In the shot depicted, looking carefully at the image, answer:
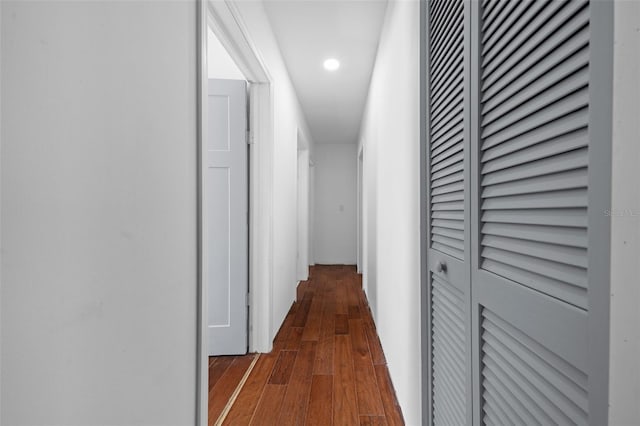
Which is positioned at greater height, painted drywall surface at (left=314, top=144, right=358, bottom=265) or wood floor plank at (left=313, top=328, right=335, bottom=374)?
painted drywall surface at (left=314, top=144, right=358, bottom=265)

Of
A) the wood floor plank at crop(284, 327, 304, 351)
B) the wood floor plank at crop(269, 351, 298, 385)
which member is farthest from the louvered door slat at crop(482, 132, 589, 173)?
the wood floor plank at crop(284, 327, 304, 351)

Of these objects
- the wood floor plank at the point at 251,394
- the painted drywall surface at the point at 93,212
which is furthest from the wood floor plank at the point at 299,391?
the painted drywall surface at the point at 93,212

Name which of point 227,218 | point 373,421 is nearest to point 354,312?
point 227,218

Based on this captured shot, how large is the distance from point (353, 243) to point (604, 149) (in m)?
6.83

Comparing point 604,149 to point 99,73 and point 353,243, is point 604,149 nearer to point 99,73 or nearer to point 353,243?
point 99,73

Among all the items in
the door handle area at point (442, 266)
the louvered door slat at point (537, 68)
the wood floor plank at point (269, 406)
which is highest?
the louvered door slat at point (537, 68)

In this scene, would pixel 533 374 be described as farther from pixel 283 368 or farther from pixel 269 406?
pixel 283 368

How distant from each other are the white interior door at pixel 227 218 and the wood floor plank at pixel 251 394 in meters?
0.24

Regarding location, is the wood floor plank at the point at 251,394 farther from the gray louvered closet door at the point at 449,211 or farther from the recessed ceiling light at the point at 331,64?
the recessed ceiling light at the point at 331,64

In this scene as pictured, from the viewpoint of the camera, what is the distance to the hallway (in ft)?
5.92

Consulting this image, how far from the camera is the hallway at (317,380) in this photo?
1804 millimetres

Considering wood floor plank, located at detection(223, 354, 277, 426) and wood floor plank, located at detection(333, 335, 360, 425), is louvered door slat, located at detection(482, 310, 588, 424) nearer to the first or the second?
wood floor plank, located at detection(333, 335, 360, 425)

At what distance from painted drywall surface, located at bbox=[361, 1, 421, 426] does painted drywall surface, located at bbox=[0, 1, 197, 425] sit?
3.05 ft

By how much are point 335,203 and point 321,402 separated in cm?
545
